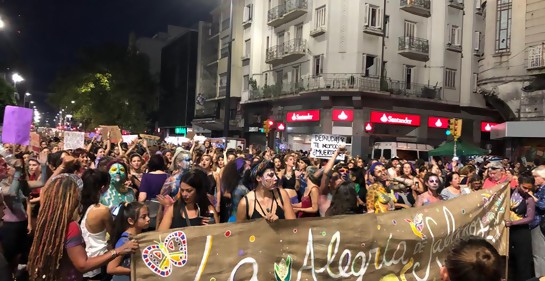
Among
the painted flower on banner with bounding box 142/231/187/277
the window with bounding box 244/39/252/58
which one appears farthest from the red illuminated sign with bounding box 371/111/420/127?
the painted flower on banner with bounding box 142/231/187/277

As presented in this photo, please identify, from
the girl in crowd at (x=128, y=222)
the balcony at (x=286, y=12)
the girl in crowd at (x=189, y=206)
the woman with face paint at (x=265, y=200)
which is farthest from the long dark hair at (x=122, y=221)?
the balcony at (x=286, y=12)

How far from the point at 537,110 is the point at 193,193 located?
21.8 m

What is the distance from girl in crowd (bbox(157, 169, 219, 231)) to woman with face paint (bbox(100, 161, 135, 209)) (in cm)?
153

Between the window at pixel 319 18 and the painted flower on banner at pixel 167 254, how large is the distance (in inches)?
1083

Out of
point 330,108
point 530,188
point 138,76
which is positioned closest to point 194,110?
point 138,76

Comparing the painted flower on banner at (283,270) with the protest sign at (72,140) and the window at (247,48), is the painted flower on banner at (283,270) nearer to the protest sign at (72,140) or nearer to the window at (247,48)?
the protest sign at (72,140)

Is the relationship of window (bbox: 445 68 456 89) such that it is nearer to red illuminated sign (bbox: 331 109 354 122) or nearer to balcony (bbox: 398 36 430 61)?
balcony (bbox: 398 36 430 61)

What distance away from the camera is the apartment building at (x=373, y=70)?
2834cm

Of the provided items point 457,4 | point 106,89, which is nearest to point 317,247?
point 457,4

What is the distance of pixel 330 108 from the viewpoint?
28.7 m

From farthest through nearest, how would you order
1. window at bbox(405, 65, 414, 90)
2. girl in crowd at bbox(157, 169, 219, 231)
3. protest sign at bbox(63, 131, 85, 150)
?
window at bbox(405, 65, 414, 90) < protest sign at bbox(63, 131, 85, 150) < girl in crowd at bbox(157, 169, 219, 231)

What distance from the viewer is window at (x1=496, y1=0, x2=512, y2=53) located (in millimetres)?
23114

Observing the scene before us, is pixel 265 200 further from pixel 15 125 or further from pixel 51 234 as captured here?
pixel 15 125

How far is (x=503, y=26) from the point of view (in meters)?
23.5
